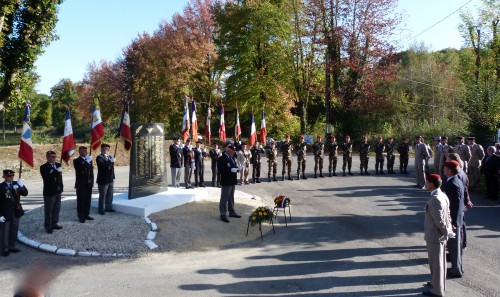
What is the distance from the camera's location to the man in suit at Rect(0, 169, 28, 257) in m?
8.29

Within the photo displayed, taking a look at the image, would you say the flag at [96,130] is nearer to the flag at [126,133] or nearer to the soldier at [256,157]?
the flag at [126,133]

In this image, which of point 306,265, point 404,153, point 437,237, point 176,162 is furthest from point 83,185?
point 404,153

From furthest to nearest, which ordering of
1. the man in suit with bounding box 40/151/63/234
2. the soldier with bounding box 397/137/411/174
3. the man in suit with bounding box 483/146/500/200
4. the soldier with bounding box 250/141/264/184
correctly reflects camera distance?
1. the soldier with bounding box 397/137/411/174
2. the soldier with bounding box 250/141/264/184
3. the man in suit with bounding box 483/146/500/200
4. the man in suit with bounding box 40/151/63/234

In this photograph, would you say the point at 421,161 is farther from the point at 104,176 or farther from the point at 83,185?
the point at 83,185

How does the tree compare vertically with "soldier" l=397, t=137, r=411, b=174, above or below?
above

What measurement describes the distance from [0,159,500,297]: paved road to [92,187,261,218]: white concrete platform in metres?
2.47

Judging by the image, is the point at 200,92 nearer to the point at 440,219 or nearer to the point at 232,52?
the point at 232,52

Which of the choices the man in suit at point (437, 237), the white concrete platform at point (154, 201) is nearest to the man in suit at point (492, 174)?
the man in suit at point (437, 237)

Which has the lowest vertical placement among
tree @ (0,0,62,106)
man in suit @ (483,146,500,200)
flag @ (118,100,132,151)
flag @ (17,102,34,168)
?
man in suit @ (483,146,500,200)

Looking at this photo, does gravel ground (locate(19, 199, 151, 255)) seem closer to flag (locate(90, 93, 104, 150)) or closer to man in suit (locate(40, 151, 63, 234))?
man in suit (locate(40, 151, 63, 234))

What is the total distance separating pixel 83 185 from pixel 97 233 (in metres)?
1.47

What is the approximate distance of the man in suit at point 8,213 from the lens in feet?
27.2

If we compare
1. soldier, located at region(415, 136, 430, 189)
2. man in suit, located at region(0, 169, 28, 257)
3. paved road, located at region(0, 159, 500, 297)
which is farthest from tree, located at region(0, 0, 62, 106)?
soldier, located at region(415, 136, 430, 189)

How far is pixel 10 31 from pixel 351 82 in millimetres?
23158
